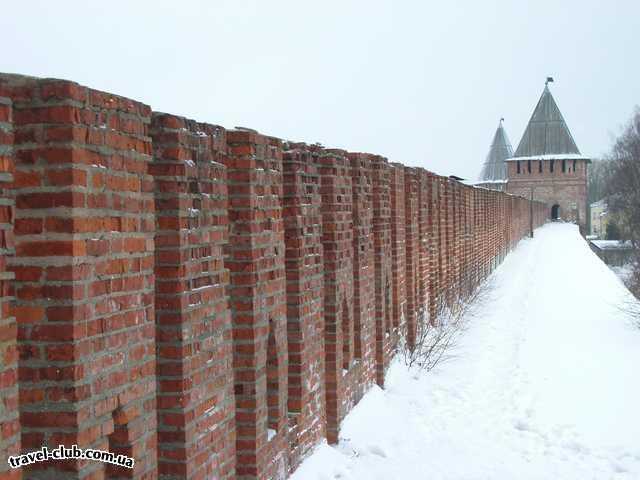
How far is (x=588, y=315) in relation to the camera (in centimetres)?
1304

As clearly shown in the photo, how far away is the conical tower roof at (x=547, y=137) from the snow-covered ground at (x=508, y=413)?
5282 centimetres

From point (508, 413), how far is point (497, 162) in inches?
2891

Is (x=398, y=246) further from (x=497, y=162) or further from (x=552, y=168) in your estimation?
(x=497, y=162)

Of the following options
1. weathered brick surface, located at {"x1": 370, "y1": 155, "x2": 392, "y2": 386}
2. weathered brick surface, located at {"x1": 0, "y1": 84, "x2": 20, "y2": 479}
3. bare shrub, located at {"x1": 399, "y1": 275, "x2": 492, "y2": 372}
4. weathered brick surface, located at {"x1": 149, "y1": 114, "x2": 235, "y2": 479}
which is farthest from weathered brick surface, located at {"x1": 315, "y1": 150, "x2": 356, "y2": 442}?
weathered brick surface, located at {"x1": 0, "y1": 84, "x2": 20, "y2": 479}

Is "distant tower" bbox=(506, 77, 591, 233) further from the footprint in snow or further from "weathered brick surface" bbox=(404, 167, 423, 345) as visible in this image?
the footprint in snow

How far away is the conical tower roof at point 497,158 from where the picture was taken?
76875mm

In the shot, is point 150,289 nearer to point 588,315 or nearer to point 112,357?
point 112,357

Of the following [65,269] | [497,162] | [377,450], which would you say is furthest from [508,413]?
[497,162]

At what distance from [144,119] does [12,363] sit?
1.21 meters

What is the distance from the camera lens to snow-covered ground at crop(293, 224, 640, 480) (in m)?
5.52

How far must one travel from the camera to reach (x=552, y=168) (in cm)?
6259

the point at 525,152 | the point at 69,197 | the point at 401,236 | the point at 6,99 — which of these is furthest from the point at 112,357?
the point at 525,152

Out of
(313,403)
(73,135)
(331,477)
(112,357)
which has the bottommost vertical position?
(331,477)

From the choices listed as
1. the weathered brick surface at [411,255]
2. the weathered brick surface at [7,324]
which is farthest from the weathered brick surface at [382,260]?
the weathered brick surface at [7,324]
